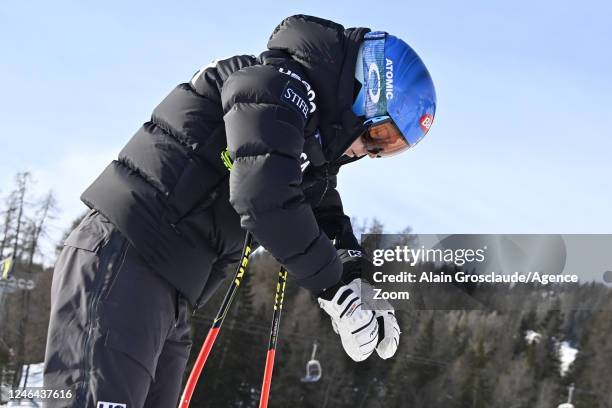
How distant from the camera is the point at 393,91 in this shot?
3.20 meters

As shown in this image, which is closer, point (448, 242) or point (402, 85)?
point (402, 85)

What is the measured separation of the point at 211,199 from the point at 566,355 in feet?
216

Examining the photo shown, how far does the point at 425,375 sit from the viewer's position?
60.7 m

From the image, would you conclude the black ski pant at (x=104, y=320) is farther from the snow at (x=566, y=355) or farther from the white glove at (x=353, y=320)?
the snow at (x=566, y=355)

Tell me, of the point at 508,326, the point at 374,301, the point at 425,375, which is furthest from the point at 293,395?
the point at 374,301

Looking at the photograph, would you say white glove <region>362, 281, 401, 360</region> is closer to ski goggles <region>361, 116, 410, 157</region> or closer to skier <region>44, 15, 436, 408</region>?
skier <region>44, 15, 436, 408</region>

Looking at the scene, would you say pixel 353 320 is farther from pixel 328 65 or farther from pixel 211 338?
pixel 328 65

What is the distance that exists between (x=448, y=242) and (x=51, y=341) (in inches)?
221

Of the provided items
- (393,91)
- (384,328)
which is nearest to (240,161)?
(393,91)

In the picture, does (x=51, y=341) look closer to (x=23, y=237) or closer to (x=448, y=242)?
(x=448, y=242)

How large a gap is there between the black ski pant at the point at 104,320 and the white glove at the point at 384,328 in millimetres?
989

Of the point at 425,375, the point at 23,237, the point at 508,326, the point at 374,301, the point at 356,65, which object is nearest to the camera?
the point at 356,65

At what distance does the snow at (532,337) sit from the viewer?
212 feet
